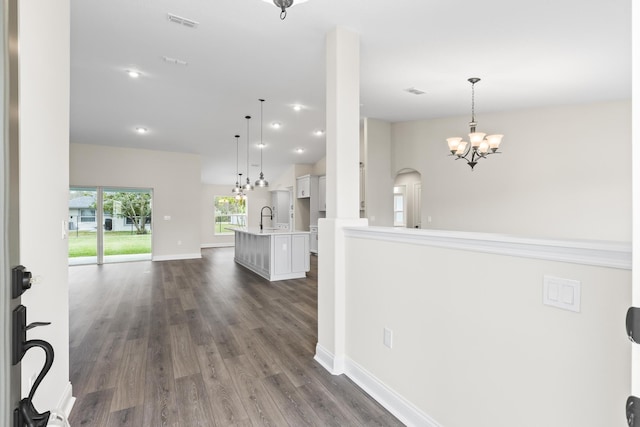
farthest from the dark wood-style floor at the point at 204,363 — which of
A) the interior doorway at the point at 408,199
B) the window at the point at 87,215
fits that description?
the interior doorway at the point at 408,199

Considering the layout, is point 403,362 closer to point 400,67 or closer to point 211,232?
point 400,67

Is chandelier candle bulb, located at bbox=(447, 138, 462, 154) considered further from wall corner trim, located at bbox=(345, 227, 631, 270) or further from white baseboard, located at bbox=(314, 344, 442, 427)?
white baseboard, located at bbox=(314, 344, 442, 427)

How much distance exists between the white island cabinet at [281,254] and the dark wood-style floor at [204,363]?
928 millimetres

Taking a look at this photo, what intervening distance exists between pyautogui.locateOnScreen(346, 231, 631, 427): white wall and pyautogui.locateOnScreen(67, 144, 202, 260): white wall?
7.45 metres

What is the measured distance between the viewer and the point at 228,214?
39.8ft

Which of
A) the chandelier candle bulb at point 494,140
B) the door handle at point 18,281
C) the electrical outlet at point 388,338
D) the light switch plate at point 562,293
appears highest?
the chandelier candle bulb at point 494,140

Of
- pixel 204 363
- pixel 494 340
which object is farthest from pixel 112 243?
pixel 494 340

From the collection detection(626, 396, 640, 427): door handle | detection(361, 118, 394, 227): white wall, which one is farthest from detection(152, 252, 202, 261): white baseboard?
detection(626, 396, 640, 427): door handle

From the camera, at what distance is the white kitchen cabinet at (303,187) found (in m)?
9.62

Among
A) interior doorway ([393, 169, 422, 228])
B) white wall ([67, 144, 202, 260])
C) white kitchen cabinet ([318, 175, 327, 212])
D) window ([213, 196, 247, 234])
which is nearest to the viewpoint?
white wall ([67, 144, 202, 260])

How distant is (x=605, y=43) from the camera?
3.03m

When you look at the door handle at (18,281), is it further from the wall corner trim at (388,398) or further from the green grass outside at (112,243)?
the green grass outside at (112,243)

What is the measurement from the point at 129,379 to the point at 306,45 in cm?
342

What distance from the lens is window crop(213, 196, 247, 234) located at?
11891 mm
